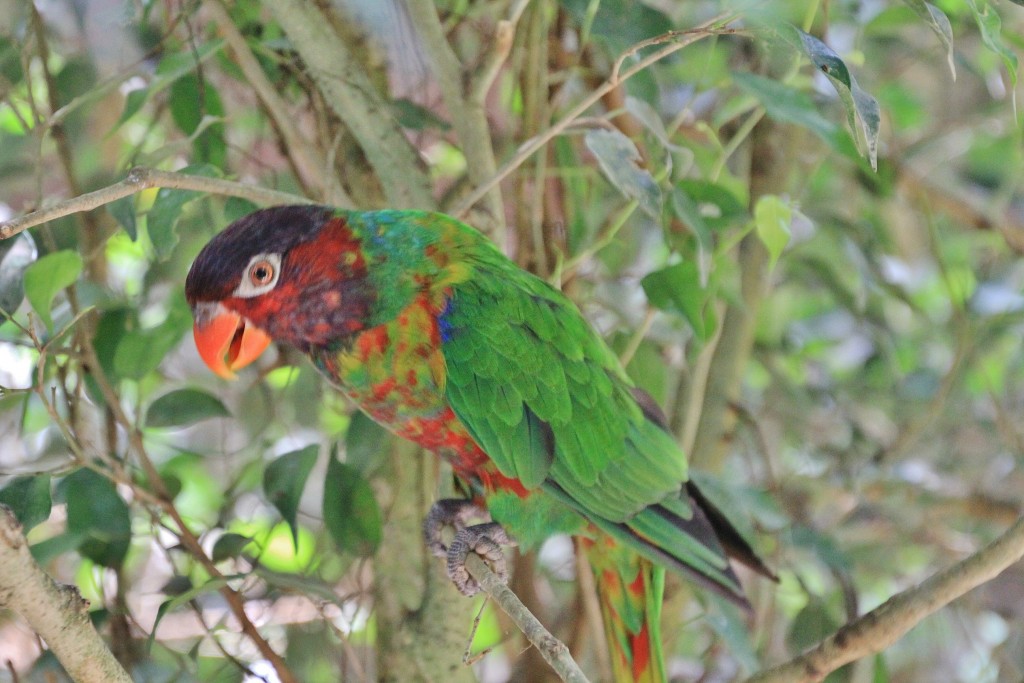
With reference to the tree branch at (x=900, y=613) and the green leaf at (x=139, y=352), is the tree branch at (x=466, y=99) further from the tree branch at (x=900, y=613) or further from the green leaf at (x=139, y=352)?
the tree branch at (x=900, y=613)

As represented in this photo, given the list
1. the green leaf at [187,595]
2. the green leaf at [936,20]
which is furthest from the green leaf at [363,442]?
the green leaf at [936,20]

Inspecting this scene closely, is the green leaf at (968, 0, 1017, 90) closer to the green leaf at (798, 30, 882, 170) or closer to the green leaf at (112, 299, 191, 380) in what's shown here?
the green leaf at (798, 30, 882, 170)

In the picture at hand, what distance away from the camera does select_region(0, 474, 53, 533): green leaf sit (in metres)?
0.99

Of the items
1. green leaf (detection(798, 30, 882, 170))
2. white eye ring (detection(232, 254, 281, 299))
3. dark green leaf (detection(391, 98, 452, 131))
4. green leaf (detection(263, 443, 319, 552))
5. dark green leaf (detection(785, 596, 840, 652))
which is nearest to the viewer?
green leaf (detection(798, 30, 882, 170))

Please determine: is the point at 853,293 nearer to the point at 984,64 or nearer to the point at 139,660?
the point at 984,64

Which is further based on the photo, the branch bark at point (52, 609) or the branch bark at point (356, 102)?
the branch bark at point (356, 102)

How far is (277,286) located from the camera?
1.12m

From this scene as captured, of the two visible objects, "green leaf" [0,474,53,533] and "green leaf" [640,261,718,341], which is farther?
"green leaf" [640,261,718,341]

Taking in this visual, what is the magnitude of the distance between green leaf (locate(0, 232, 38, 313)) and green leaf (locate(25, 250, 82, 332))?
3 cm

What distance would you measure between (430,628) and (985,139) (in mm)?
1576

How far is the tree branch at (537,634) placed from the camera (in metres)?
0.77

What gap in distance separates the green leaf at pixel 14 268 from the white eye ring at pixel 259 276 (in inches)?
9.0

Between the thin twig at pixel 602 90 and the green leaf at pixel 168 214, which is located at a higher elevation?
the green leaf at pixel 168 214

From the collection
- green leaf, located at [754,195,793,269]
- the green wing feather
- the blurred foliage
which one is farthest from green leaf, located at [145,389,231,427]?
green leaf, located at [754,195,793,269]
